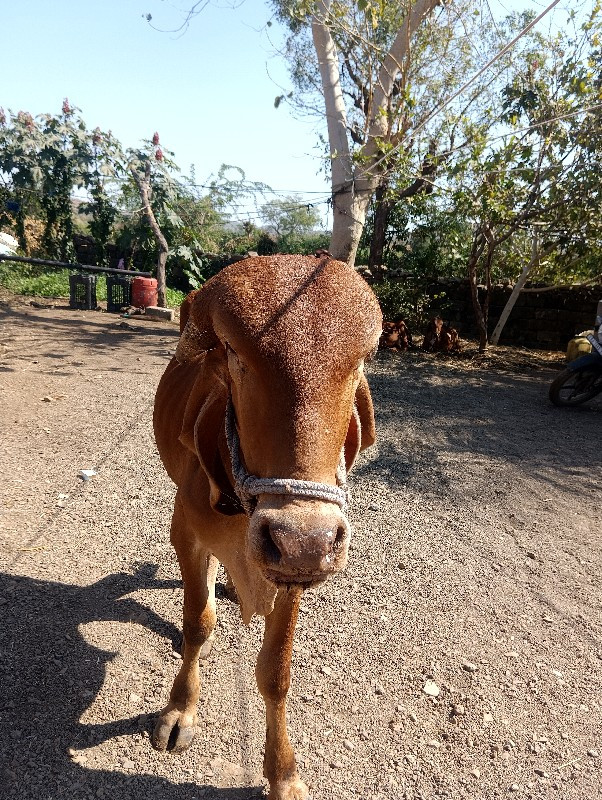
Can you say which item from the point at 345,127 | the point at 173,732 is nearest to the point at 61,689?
the point at 173,732

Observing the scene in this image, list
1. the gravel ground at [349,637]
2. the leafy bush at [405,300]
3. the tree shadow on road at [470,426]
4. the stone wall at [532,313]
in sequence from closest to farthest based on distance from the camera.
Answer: the gravel ground at [349,637], the tree shadow on road at [470,426], the leafy bush at [405,300], the stone wall at [532,313]

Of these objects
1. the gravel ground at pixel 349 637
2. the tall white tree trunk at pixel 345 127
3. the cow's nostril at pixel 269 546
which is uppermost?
the tall white tree trunk at pixel 345 127

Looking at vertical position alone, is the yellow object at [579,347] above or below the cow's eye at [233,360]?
below

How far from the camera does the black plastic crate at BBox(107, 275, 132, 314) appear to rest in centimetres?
1205

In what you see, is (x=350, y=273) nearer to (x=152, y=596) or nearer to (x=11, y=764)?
(x=11, y=764)

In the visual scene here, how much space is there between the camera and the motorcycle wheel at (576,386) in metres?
7.70

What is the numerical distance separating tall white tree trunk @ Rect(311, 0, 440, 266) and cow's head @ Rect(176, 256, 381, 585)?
6230 mm

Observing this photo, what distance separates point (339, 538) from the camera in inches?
52.2

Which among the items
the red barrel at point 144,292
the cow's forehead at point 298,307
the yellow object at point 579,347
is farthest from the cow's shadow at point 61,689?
the red barrel at point 144,292

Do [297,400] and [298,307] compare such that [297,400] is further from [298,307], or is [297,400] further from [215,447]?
[215,447]

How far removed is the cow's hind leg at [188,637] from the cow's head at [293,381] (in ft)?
3.11

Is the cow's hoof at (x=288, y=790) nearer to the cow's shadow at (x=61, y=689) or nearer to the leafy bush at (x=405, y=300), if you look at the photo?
the cow's shadow at (x=61, y=689)

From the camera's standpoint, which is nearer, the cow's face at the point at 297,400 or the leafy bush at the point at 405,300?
the cow's face at the point at 297,400

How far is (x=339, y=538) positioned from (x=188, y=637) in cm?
137
